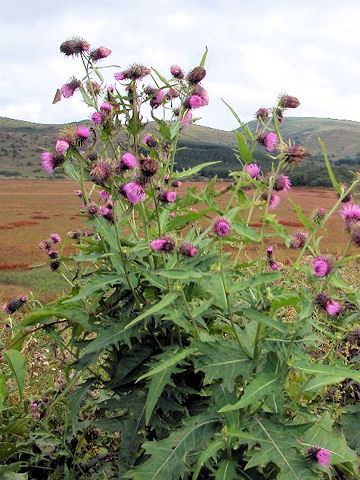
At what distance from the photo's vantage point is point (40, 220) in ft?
122

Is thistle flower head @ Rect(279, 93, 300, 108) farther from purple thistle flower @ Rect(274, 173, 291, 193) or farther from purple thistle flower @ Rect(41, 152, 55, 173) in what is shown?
purple thistle flower @ Rect(41, 152, 55, 173)

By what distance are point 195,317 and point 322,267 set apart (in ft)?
2.12

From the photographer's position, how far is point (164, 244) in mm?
2232

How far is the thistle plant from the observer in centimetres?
202

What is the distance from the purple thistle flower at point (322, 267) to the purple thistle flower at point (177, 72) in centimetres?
178

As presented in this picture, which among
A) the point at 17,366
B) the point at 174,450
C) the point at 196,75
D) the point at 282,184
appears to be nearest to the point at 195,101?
the point at 196,75

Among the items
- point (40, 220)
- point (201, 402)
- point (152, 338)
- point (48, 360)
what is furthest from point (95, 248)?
point (40, 220)

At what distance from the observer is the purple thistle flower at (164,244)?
86.6 inches

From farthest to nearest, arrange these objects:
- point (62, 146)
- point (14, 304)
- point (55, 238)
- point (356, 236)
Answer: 1. point (55, 238)
2. point (14, 304)
3. point (62, 146)
4. point (356, 236)

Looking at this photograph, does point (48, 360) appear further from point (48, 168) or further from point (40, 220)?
point (40, 220)

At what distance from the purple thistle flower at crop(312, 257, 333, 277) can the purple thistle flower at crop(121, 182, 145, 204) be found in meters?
0.86

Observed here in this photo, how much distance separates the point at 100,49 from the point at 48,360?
3.32 meters

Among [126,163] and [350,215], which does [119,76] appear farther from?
[350,215]

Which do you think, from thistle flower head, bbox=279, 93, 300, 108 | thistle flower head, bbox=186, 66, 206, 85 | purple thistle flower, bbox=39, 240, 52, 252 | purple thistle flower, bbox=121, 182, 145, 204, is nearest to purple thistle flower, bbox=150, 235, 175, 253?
purple thistle flower, bbox=121, 182, 145, 204
